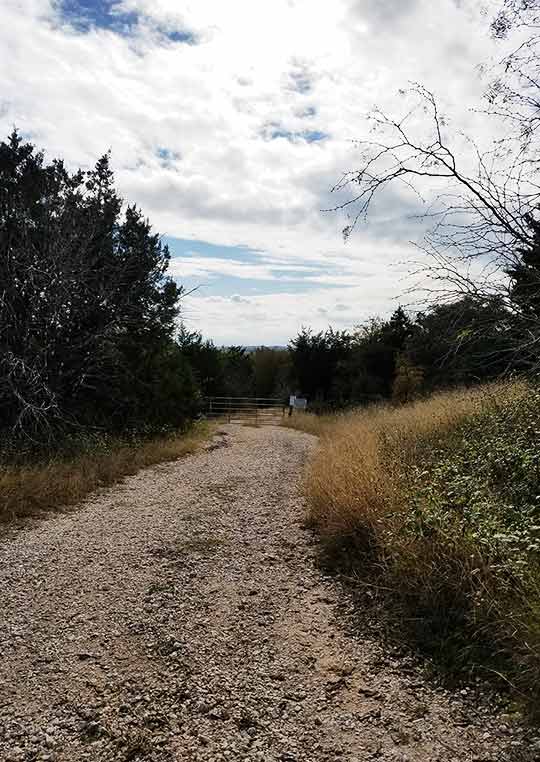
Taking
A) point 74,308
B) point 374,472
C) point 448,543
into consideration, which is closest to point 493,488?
point 448,543

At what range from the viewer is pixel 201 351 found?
2769 cm

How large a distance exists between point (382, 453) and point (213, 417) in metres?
18.4

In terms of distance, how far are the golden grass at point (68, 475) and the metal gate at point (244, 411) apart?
39.9 ft

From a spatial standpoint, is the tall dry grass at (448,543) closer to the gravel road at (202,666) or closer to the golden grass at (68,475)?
the gravel road at (202,666)

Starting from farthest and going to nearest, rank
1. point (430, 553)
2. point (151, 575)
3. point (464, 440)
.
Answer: point (464, 440), point (151, 575), point (430, 553)

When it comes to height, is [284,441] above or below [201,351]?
below

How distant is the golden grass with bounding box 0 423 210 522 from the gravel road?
1.06 meters

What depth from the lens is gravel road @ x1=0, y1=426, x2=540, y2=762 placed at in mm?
2574

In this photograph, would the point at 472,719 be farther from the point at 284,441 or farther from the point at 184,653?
the point at 284,441

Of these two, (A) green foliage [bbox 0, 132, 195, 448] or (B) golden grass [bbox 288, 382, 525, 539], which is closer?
(B) golden grass [bbox 288, 382, 525, 539]

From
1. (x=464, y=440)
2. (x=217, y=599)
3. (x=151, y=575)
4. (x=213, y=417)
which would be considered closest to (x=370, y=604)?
(x=217, y=599)

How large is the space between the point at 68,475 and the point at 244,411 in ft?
60.5

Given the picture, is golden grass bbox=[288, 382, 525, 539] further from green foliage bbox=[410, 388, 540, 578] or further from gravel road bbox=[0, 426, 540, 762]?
gravel road bbox=[0, 426, 540, 762]

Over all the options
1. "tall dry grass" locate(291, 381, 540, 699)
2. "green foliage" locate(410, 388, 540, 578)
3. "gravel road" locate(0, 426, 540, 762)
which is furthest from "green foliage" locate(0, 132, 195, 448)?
"green foliage" locate(410, 388, 540, 578)
